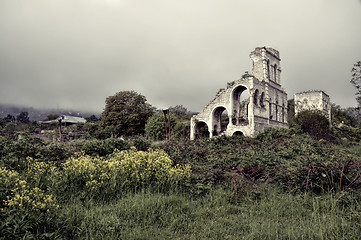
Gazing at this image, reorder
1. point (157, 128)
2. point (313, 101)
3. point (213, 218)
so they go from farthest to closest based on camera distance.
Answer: point (313, 101) → point (157, 128) → point (213, 218)

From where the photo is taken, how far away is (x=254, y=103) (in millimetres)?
26734

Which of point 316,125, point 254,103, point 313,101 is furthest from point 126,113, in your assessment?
point 313,101

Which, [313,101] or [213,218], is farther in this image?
[313,101]

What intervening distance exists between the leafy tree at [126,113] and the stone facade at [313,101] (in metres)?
30.3

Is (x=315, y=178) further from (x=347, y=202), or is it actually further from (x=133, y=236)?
(x=133, y=236)

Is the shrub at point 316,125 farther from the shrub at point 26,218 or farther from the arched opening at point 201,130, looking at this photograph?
the shrub at point 26,218

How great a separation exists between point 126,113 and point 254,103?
26.1m

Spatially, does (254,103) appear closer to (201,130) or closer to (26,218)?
(201,130)

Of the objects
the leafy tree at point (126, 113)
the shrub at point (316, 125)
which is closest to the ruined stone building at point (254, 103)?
the shrub at point (316, 125)

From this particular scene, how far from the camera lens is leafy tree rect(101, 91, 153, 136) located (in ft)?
143

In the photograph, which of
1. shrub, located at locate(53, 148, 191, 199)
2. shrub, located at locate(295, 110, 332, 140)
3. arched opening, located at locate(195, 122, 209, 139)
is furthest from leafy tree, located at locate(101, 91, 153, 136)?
shrub, located at locate(53, 148, 191, 199)

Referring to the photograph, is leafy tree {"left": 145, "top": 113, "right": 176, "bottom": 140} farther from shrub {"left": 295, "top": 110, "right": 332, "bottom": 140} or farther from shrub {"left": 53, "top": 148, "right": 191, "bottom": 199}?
shrub {"left": 53, "top": 148, "right": 191, "bottom": 199}

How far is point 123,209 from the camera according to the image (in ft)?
15.5

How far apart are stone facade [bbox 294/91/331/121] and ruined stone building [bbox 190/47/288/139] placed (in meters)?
18.7
